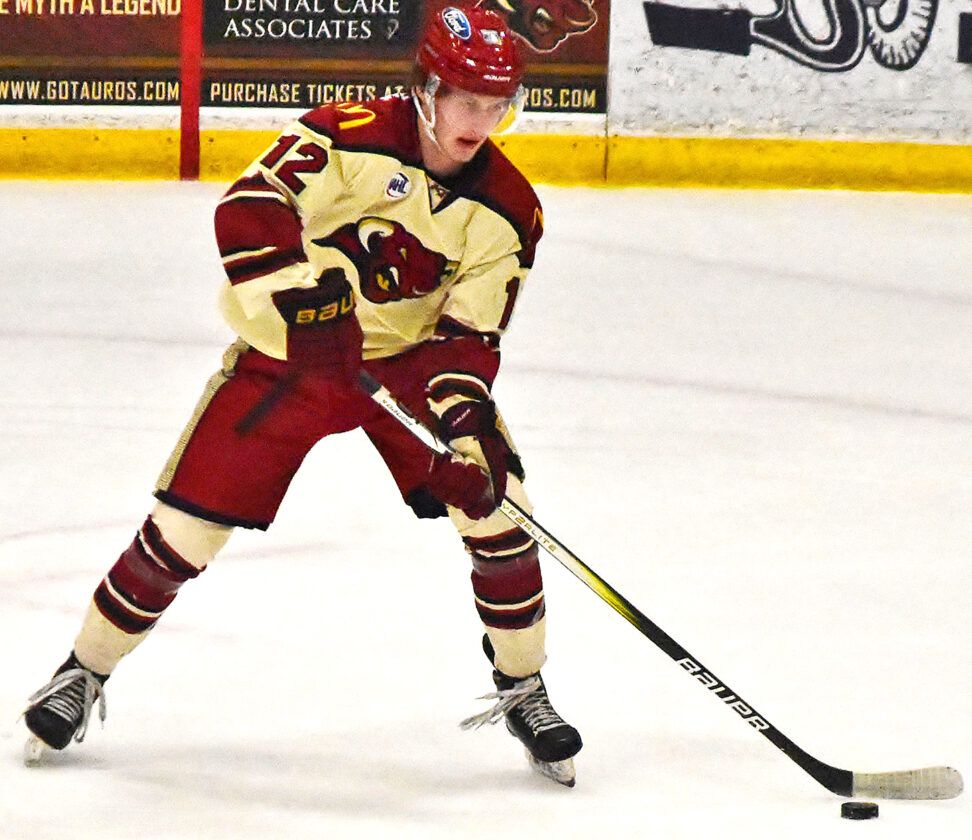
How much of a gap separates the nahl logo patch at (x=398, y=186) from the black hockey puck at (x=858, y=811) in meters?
0.88

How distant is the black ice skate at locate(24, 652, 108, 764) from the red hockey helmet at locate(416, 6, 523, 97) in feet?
2.79

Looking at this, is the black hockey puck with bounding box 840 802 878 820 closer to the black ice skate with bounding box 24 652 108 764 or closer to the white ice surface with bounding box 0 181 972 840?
the white ice surface with bounding box 0 181 972 840

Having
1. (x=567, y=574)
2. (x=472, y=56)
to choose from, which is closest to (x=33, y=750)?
(x=472, y=56)

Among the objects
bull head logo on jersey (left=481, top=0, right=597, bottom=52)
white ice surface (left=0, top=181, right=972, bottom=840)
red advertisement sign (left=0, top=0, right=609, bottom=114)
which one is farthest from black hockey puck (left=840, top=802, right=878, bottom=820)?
bull head logo on jersey (left=481, top=0, right=597, bottom=52)

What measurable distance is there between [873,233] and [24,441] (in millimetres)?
3153

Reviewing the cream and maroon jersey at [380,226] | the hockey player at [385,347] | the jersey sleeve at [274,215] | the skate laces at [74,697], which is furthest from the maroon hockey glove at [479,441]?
the skate laces at [74,697]

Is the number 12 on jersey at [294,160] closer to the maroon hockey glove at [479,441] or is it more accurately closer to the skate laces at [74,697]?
the maroon hockey glove at [479,441]

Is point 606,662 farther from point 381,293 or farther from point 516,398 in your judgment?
point 516,398

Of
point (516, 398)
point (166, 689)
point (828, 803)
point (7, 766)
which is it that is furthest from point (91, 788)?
point (516, 398)

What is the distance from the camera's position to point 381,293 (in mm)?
2539

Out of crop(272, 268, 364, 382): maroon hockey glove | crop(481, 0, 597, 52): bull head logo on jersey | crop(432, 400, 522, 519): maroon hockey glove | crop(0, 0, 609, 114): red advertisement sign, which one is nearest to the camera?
crop(272, 268, 364, 382): maroon hockey glove

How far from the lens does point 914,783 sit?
2.46 metres

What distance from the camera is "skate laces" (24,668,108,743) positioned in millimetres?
A: 2523

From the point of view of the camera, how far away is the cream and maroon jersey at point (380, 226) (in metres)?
2.40
